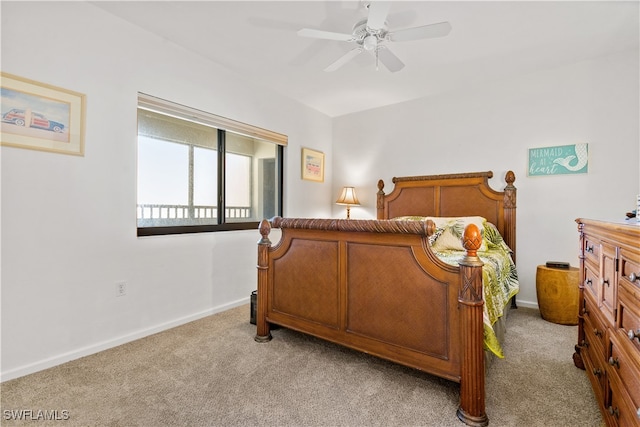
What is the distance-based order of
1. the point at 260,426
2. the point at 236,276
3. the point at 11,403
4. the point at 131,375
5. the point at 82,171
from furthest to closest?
1. the point at 236,276
2. the point at 82,171
3. the point at 131,375
4. the point at 11,403
5. the point at 260,426

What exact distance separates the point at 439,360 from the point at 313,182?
305 cm

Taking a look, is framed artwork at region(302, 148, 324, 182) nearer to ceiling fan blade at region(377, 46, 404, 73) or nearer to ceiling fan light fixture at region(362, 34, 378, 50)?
ceiling fan blade at region(377, 46, 404, 73)

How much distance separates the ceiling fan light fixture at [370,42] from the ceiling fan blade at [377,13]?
0.56ft

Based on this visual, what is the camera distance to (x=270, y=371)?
1.89m

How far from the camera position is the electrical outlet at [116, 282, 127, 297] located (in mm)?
2297

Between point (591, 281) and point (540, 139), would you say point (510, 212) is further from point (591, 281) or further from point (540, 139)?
point (591, 281)

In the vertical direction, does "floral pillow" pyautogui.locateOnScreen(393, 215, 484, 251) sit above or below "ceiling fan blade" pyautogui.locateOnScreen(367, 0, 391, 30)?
below

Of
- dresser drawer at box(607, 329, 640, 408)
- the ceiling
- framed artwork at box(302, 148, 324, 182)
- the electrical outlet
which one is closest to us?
dresser drawer at box(607, 329, 640, 408)

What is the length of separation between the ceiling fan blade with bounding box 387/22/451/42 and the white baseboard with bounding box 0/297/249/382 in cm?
278

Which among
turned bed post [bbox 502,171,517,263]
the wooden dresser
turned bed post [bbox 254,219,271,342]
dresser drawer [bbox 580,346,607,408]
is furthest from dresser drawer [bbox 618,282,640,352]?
turned bed post [bbox 502,171,517,263]

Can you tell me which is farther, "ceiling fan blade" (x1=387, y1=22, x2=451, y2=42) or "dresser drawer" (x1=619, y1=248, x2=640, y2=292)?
"ceiling fan blade" (x1=387, y1=22, x2=451, y2=42)

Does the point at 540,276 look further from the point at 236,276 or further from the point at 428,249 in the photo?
the point at 236,276

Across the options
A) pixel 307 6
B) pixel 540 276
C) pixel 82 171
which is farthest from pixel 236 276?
pixel 540 276

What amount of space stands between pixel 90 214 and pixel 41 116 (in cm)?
67
